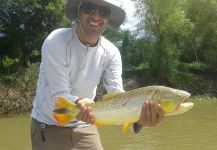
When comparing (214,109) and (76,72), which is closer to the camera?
(76,72)

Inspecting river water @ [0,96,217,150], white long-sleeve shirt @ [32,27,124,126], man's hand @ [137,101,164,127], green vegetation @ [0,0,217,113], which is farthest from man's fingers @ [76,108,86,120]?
green vegetation @ [0,0,217,113]

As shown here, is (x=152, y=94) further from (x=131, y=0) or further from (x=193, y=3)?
(x=193, y=3)

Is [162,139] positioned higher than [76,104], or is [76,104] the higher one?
[76,104]

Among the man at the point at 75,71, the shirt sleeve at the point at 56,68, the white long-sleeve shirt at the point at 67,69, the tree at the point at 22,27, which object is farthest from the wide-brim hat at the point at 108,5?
the tree at the point at 22,27

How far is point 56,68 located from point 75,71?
0.25 metres

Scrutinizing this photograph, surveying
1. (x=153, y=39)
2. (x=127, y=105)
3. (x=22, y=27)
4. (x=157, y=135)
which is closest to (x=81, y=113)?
(x=127, y=105)

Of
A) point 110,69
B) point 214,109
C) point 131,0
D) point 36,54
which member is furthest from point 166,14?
point 110,69

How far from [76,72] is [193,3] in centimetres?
3629

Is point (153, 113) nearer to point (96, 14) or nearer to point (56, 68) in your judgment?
point (56, 68)

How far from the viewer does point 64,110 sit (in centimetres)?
373

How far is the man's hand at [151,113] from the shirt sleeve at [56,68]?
0.63 metres

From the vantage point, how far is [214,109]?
2345cm

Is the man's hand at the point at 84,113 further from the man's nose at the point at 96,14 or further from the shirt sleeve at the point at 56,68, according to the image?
the man's nose at the point at 96,14

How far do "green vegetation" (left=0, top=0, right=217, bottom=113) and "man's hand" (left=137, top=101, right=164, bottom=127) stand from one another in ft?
95.4
